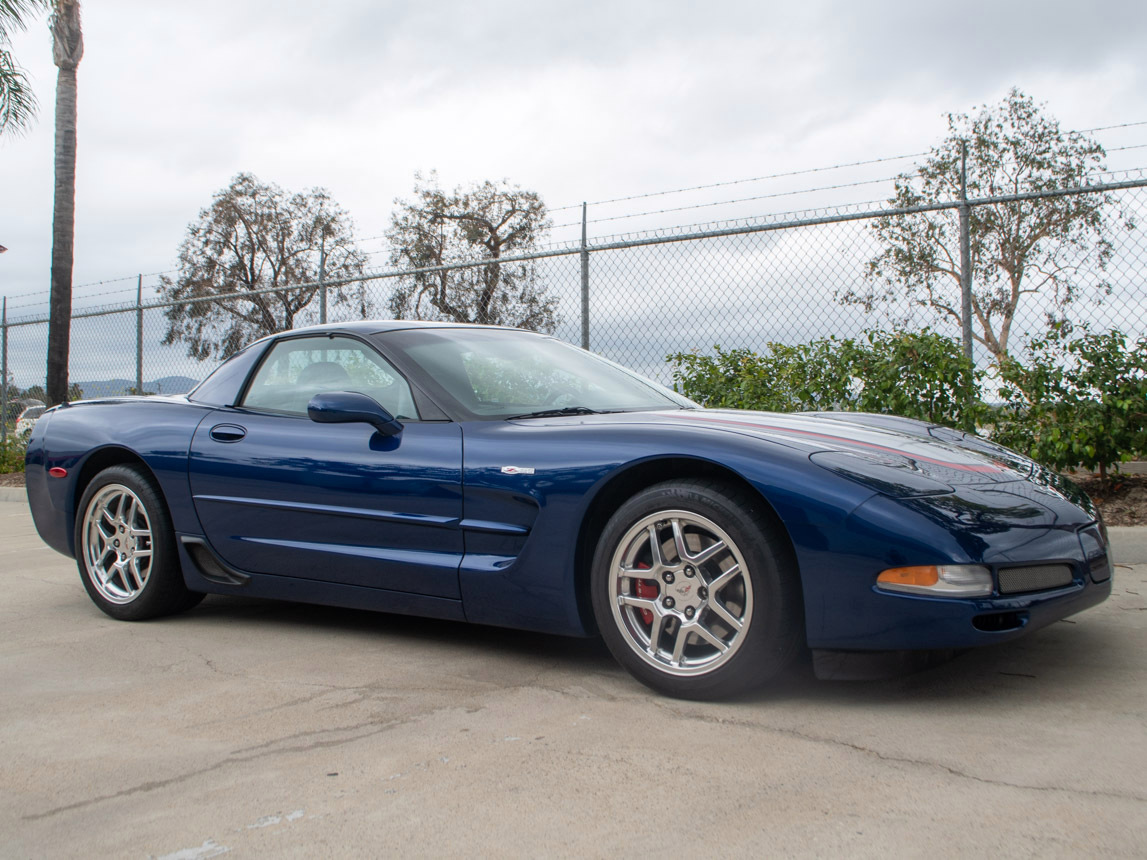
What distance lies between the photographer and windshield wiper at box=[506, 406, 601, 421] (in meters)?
3.70

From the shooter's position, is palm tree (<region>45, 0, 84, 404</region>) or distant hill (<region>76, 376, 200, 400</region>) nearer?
distant hill (<region>76, 376, 200, 400</region>)

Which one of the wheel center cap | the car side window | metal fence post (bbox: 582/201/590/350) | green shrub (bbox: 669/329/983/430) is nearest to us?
the wheel center cap

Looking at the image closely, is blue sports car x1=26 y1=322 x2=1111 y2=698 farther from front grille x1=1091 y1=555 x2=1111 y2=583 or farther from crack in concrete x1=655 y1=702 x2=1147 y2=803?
crack in concrete x1=655 y1=702 x2=1147 y2=803

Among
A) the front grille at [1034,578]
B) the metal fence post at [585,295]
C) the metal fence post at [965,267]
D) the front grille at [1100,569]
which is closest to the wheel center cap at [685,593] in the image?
the front grille at [1034,578]

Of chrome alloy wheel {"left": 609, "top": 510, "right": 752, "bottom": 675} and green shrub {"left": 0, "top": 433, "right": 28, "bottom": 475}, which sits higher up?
green shrub {"left": 0, "top": 433, "right": 28, "bottom": 475}

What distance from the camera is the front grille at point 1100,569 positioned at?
307cm

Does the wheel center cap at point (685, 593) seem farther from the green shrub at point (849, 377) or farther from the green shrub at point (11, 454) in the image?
the green shrub at point (11, 454)

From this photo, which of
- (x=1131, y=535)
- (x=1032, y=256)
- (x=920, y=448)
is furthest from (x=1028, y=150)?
(x=920, y=448)

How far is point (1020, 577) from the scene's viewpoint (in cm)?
284

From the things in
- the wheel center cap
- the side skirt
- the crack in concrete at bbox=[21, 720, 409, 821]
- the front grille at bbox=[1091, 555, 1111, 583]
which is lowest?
the crack in concrete at bbox=[21, 720, 409, 821]

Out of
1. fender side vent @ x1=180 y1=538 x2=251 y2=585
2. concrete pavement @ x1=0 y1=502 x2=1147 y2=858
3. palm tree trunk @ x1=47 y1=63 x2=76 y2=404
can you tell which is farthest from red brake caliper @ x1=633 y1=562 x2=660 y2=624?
palm tree trunk @ x1=47 y1=63 x2=76 y2=404

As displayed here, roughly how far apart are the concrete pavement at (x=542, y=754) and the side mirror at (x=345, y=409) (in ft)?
2.83

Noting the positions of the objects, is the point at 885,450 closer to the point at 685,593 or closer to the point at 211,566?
the point at 685,593

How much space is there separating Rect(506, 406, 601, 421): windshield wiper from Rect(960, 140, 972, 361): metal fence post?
12.1 feet
